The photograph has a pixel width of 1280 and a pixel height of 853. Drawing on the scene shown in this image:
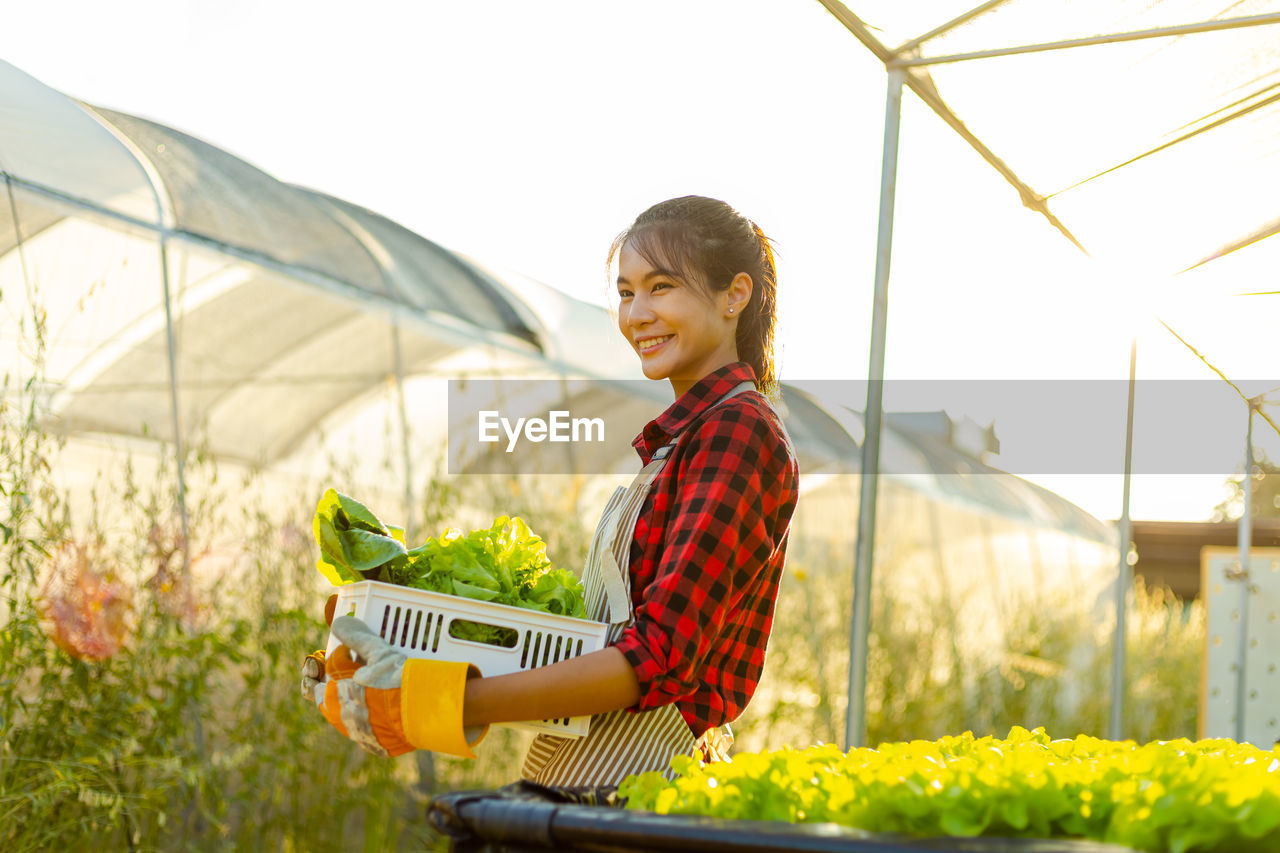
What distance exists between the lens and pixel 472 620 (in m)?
1.39

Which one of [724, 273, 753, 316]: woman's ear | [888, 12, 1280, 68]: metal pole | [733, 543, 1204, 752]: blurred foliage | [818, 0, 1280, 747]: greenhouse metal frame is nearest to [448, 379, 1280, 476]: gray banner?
[818, 0, 1280, 747]: greenhouse metal frame

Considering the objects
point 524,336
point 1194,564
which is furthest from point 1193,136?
point 1194,564

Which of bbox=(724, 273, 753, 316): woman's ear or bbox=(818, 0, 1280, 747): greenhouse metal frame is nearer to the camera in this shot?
bbox=(724, 273, 753, 316): woman's ear

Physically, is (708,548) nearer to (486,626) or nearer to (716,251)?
(486,626)

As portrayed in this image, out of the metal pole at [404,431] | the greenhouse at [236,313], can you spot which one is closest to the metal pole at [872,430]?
the greenhouse at [236,313]

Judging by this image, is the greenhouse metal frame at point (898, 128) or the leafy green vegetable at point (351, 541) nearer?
the leafy green vegetable at point (351, 541)

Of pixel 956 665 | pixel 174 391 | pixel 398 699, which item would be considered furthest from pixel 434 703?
pixel 956 665

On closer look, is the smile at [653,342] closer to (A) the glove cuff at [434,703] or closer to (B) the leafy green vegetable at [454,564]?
(B) the leafy green vegetable at [454,564]

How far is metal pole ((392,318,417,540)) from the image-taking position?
15.2 ft

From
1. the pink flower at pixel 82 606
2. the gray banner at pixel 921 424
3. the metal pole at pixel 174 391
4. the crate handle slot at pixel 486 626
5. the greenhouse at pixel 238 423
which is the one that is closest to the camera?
the crate handle slot at pixel 486 626

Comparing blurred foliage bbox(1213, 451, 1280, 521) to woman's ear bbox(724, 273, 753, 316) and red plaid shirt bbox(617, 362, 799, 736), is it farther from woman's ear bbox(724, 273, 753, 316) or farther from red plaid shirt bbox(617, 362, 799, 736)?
red plaid shirt bbox(617, 362, 799, 736)

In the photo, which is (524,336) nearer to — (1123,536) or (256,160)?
(256,160)

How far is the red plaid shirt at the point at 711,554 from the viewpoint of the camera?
1307mm

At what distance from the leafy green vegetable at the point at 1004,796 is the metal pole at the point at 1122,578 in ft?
9.95
